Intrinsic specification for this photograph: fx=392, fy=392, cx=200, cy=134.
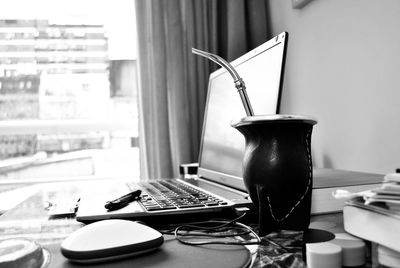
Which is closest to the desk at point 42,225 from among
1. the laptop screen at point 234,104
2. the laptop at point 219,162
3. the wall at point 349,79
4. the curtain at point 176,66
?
the laptop at point 219,162

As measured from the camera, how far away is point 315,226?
59 centimetres

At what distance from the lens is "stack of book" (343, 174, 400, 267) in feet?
1.33

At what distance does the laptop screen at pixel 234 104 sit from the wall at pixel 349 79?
32 centimetres

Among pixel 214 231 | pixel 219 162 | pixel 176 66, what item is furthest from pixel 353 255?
pixel 176 66

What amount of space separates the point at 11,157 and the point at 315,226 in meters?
1.84

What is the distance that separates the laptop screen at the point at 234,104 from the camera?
788 millimetres

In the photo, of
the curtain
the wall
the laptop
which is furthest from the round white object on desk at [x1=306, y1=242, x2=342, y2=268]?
the curtain

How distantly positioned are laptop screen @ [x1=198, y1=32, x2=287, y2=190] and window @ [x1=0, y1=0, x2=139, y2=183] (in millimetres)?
892

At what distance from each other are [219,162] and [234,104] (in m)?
0.18

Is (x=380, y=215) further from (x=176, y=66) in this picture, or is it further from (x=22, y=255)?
(x=176, y=66)

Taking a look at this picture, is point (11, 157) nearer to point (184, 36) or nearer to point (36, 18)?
Answer: point (36, 18)

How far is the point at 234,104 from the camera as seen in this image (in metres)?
1.01

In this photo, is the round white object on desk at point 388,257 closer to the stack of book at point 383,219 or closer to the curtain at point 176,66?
the stack of book at point 383,219

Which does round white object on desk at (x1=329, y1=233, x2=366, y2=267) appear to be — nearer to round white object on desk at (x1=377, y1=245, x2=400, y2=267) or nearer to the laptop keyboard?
round white object on desk at (x1=377, y1=245, x2=400, y2=267)
